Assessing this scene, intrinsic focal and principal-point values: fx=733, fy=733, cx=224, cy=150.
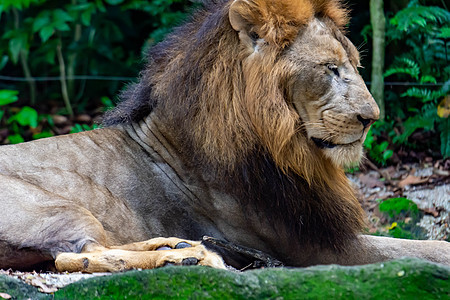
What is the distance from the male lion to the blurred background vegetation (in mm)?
1806

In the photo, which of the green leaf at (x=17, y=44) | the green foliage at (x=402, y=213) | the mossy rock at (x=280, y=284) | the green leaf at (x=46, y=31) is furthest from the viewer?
the green leaf at (x=17, y=44)

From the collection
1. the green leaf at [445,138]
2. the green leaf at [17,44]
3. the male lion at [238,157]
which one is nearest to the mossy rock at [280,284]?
the male lion at [238,157]

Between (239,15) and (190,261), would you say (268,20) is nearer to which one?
(239,15)

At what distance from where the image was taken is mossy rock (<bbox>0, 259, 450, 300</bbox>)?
2.62 m

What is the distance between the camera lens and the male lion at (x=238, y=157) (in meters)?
4.01

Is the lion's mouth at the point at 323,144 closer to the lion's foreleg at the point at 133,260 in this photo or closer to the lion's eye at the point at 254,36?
the lion's eye at the point at 254,36

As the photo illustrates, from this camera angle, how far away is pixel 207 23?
14.0 feet

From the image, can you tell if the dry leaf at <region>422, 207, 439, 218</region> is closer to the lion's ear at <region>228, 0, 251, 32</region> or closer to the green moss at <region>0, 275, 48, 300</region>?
the lion's ear at <region>228, 0, 251, 32</region>

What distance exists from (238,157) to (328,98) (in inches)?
23.4

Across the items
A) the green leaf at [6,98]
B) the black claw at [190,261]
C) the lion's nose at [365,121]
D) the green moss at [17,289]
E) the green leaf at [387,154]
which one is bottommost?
the green leaf at [387,154]

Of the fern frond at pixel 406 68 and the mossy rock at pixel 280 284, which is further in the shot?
the fern frond at pixel 406 68

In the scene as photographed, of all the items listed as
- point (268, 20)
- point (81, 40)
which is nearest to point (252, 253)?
point (268, 20)

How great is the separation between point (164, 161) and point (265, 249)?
0.81 metres

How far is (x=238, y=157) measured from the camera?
4070 millimetres
